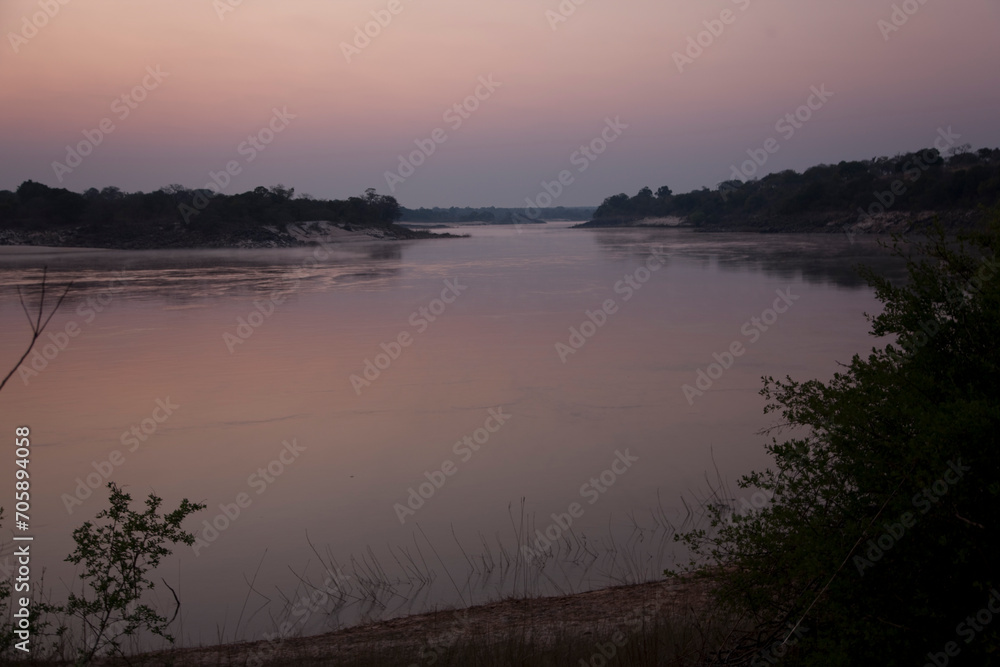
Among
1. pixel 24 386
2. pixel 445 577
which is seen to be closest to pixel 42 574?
pixel 445 577

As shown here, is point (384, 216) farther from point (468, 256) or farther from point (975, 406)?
point (975, 406)

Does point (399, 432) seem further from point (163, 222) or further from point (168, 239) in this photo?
point (163, 222)

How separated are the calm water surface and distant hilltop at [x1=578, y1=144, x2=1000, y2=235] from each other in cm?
1934

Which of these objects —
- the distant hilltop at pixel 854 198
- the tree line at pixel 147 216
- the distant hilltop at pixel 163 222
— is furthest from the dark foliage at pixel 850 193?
the tree line at pixel 147 216

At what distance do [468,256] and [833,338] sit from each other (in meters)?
28.7

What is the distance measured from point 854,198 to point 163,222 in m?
56.4

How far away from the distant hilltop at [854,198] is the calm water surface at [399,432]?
19.3m

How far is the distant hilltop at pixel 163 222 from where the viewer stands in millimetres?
55719

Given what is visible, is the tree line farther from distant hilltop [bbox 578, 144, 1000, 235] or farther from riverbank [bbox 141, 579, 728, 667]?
riverbank [bbox 141, 579, 728, 667]

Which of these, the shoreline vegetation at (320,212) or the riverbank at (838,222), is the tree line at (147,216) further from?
the riverbank at (838,222)

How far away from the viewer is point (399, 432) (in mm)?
8445

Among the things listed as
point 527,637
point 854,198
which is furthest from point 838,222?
point 527,637

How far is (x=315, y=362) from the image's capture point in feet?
39.8

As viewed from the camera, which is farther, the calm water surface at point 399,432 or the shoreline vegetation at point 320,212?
the shoreline vegetation at point 320,212
